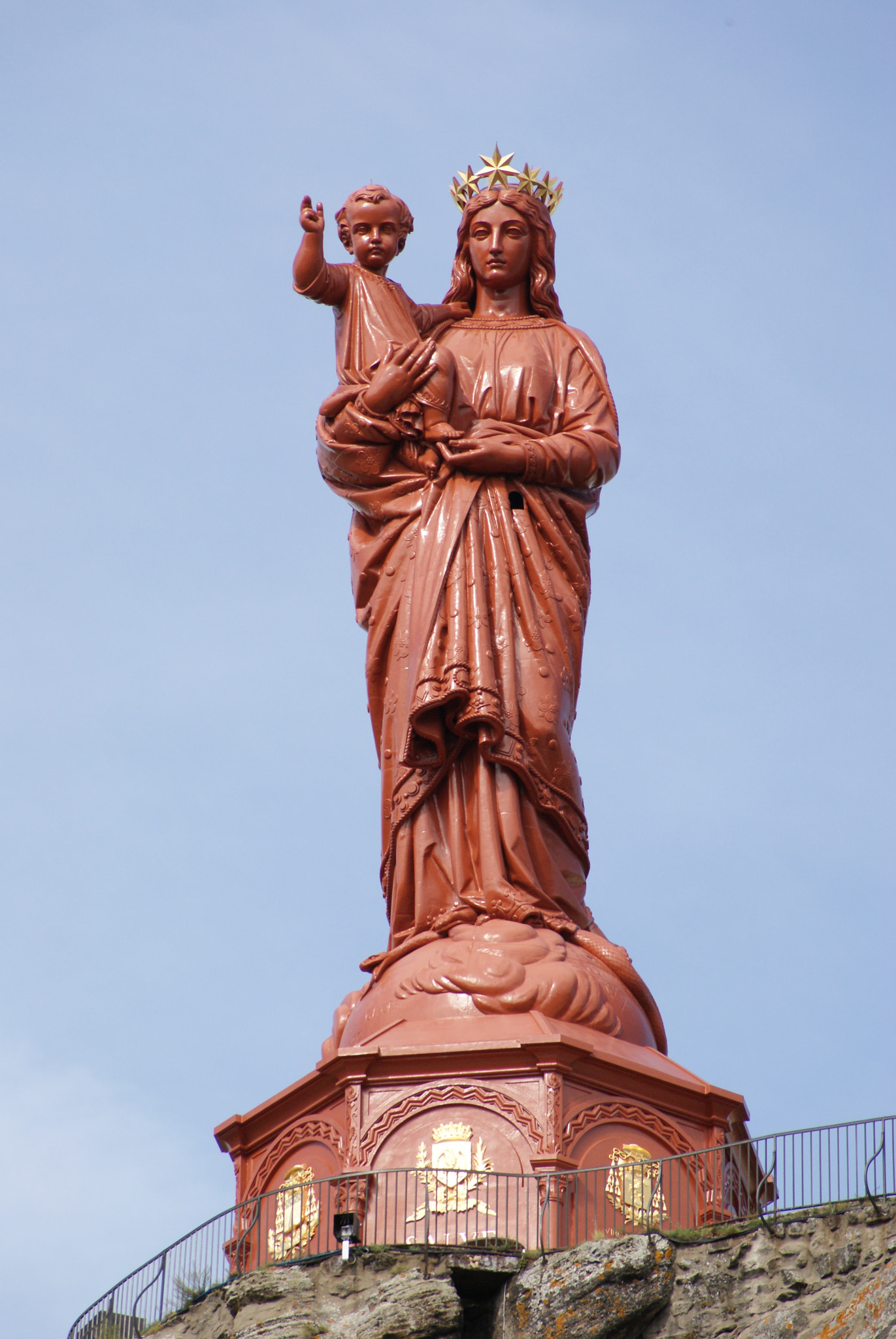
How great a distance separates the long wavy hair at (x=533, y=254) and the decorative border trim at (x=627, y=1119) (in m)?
8.13

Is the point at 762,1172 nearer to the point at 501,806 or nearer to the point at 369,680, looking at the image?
the point at 501,806

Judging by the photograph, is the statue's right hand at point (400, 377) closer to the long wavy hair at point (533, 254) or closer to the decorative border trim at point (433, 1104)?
the long wavy hair at point (533, 254)

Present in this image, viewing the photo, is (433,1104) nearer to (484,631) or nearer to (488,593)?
(484,631)

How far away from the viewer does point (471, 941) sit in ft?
72.9

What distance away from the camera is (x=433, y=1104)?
2105 cm

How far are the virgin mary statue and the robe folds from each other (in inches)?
0.7

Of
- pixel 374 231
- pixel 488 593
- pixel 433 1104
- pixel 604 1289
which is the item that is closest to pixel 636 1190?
pixel 433 1104

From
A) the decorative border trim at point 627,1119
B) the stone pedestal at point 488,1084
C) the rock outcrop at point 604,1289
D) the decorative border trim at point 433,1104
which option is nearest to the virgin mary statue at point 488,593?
the stone pedestal at point 488,1084

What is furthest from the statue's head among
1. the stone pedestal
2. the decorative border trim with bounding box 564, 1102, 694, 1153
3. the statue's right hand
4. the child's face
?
the decorative border trim with bounding box 564, 1102, 694, 1153

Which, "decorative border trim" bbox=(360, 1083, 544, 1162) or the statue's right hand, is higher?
the statue's right hand

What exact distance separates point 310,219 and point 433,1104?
27.0 feet

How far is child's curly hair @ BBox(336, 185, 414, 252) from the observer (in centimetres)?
2547

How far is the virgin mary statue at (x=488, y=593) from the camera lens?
22938mm

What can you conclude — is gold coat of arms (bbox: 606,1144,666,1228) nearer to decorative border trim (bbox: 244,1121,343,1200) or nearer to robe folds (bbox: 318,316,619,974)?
decorative border trim (bbox: 244,1121,343,1200)
